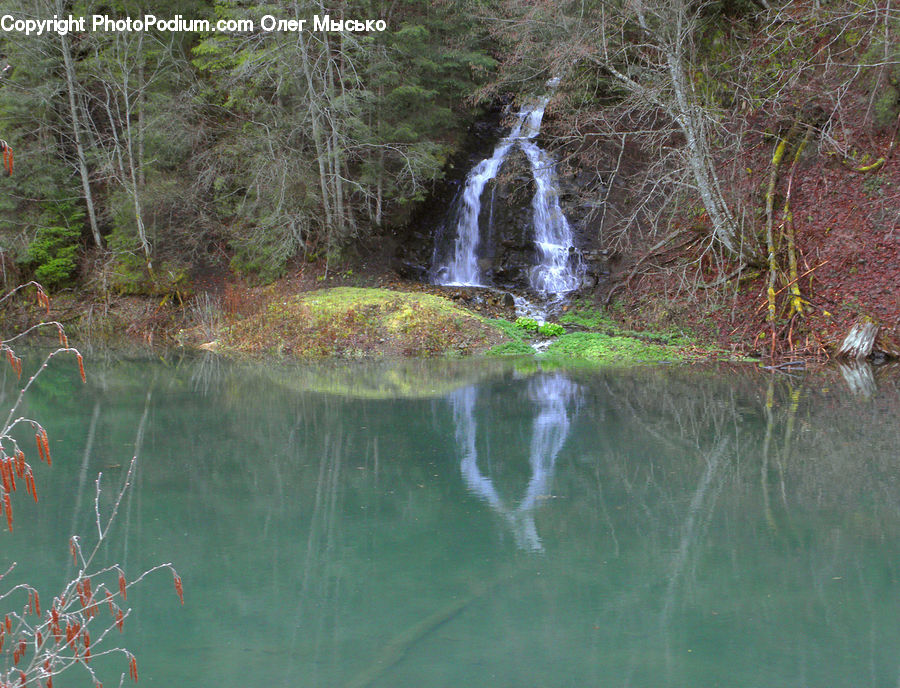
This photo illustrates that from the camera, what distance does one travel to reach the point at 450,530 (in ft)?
17.3

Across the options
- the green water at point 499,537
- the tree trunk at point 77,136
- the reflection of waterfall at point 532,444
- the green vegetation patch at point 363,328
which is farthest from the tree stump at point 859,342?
the tree trunk at point 77,136

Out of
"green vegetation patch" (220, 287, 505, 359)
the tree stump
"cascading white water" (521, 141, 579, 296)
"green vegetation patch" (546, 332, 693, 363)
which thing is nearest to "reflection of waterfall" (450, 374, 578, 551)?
"green vegetation patch" (546, 332, 693, 363)

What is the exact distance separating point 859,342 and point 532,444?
6.44 meters

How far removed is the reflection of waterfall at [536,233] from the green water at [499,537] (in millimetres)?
7509

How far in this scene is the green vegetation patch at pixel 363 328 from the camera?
1404 centimetres

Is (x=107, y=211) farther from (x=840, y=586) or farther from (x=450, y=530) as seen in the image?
(x=840, y=586)

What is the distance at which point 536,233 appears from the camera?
690 inches

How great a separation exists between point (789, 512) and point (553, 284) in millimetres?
11438

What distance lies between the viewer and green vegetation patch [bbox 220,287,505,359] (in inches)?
553

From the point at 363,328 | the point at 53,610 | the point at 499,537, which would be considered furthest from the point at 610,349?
the point at 53,610

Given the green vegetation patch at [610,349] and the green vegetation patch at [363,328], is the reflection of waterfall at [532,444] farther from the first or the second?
the green vegetation patch at [363,328]

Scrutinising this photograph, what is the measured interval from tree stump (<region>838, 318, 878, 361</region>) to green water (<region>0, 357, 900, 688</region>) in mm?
1959

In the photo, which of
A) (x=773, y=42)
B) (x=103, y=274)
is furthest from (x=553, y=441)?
(x=103, y=274)

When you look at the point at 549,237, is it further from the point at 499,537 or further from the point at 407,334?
the point at 499,537
